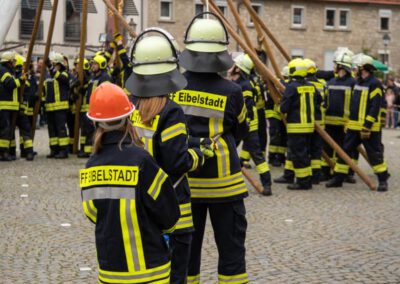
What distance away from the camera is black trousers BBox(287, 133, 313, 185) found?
12.4 metres

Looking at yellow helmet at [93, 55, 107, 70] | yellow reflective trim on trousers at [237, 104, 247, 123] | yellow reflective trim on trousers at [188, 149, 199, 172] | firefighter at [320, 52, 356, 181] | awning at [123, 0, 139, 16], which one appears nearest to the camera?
yellow reflective trim on trousers at [188, 149, 199, 172]

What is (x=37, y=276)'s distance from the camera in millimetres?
7090

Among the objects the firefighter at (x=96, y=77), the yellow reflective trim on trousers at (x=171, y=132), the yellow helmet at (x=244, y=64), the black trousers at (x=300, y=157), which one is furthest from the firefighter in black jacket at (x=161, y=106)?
the firefighter at (x=96, y=77)

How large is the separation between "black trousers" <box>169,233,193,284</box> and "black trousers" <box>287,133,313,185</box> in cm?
697

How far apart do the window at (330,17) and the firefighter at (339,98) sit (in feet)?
138

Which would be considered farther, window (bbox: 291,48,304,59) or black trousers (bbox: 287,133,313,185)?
window (bbox: 291,48,304,59)

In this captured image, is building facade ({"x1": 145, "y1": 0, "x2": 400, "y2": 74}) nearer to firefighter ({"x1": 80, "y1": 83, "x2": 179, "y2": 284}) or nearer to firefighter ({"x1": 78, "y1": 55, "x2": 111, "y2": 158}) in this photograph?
firefighter ({"x1": 78, "y1": 55, "x2": 111, "y2": 158})

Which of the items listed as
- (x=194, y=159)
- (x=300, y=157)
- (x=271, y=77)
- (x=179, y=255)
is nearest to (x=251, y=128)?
(x=271, y=77)

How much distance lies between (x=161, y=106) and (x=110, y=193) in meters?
0.97

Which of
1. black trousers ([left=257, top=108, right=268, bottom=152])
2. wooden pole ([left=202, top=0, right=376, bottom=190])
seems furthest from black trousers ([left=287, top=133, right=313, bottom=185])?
black trousers ([left=257, top=108, right=268, bottom=152])

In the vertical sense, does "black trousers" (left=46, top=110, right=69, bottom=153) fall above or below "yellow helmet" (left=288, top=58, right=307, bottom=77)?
below

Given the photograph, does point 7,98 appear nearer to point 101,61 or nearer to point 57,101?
point 57,101

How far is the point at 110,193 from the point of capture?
14.5 feet

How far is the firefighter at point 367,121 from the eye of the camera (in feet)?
40.3
